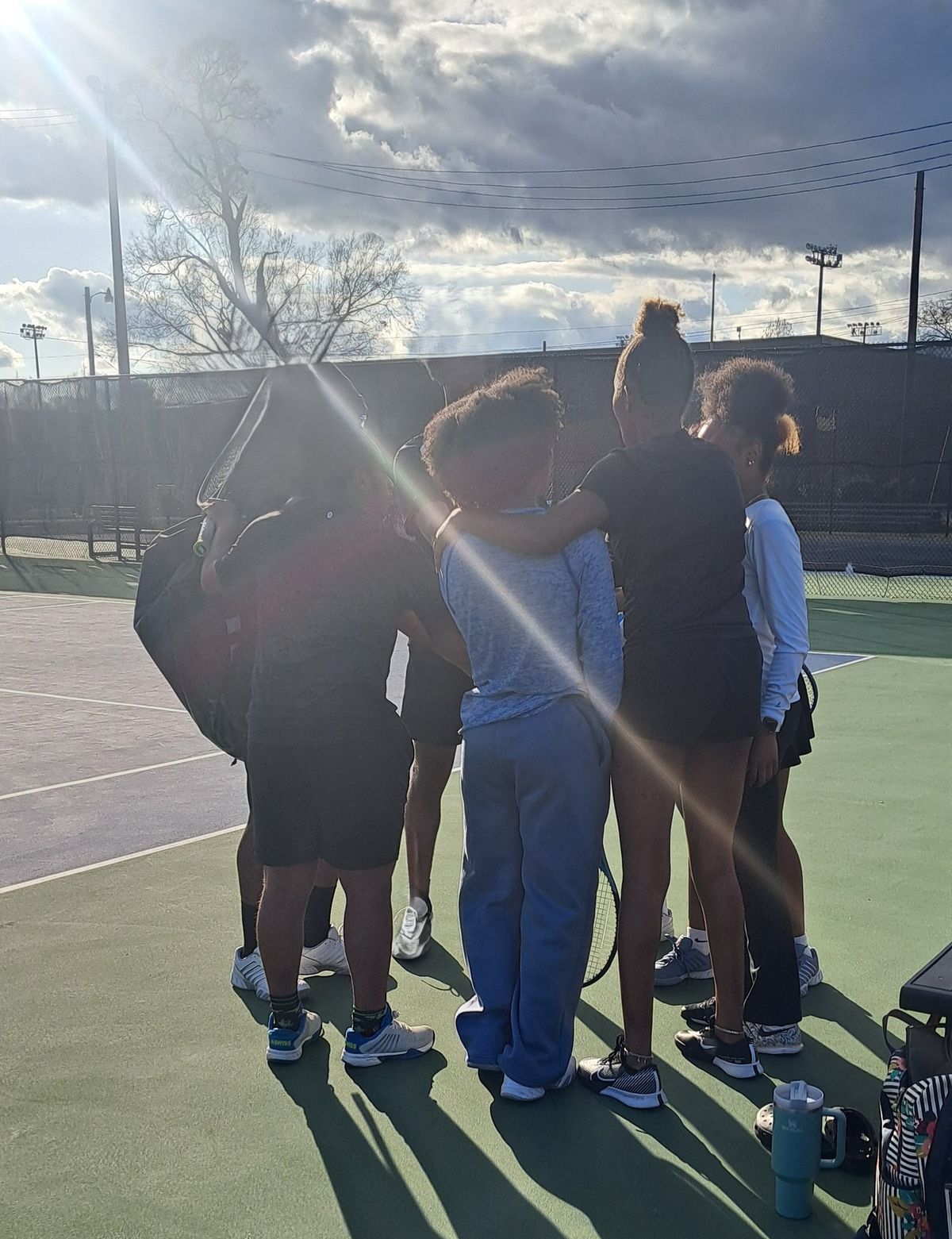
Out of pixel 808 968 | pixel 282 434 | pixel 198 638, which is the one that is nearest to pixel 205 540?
pixel 198 638

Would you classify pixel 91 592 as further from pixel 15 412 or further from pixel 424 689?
pixel 424 689

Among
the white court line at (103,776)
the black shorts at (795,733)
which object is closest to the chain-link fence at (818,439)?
the white court line at (103,776)

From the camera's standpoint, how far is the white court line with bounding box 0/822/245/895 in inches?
180

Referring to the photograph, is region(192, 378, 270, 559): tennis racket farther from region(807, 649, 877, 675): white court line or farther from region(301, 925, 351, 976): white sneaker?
region(807, 649, 877, 675): white court line

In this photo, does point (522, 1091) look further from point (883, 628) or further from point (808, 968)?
point (883, 628)

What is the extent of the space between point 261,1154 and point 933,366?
13.9 metres

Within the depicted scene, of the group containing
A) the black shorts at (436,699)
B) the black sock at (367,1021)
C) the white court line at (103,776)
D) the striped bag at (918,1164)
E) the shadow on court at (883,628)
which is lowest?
the shadow on court at (883,628)

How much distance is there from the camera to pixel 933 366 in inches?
574

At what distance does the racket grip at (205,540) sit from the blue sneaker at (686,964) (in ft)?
5.88

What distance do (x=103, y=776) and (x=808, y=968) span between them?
12.9 ft

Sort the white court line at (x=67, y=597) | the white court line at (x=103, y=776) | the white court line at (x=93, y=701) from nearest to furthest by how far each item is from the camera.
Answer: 1. the white court line at (x=103, y=776)
2. the white court line at (x=93, y=701)
3. the white court line at (x=67, y=597)

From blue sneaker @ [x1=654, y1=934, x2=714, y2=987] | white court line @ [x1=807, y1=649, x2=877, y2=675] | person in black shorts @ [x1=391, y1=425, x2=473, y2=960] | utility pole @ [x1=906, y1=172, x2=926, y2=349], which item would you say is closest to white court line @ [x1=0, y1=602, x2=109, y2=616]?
white court line @ [x1=807, y1=649, x2=877, y2=675]

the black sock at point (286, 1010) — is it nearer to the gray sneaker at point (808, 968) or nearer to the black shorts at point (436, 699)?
the black shorts at point (436, 699)

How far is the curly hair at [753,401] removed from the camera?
3.08 m
